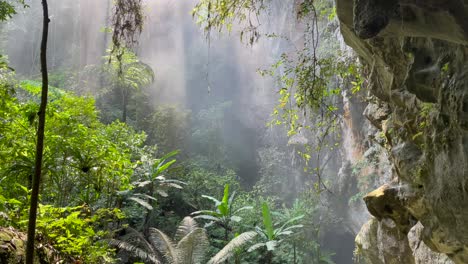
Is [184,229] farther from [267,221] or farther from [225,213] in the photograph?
[267,221]

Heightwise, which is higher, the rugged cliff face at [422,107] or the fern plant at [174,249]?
the rugged cliff face at [422,107]

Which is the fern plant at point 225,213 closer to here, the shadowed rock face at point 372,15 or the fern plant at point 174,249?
the fern plant at point 174,249

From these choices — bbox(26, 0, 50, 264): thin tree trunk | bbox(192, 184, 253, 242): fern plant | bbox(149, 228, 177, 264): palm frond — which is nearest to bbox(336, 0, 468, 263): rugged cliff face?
bbox(26, 0, 50, 264): thin tree trunk

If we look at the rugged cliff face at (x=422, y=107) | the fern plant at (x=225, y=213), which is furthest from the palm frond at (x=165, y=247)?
the rugged cliff face at (x=422, y=107)

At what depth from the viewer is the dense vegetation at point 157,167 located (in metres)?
4.34

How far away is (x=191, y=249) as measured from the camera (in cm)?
983

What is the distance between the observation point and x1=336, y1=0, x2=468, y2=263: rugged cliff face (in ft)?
9.46

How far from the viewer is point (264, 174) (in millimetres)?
18594

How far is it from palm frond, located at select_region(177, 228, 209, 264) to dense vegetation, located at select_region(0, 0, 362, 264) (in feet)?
0.09

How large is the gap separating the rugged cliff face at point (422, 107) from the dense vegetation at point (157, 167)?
631 millimetres

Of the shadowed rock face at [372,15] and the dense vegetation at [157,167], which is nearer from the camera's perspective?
the shadowed rock face at [372,15]

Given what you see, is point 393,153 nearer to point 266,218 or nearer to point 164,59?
point 266,218

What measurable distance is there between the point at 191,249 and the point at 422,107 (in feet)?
23.3

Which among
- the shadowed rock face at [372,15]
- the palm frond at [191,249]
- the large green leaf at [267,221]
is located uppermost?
the shadowed rock face at [372,15]
